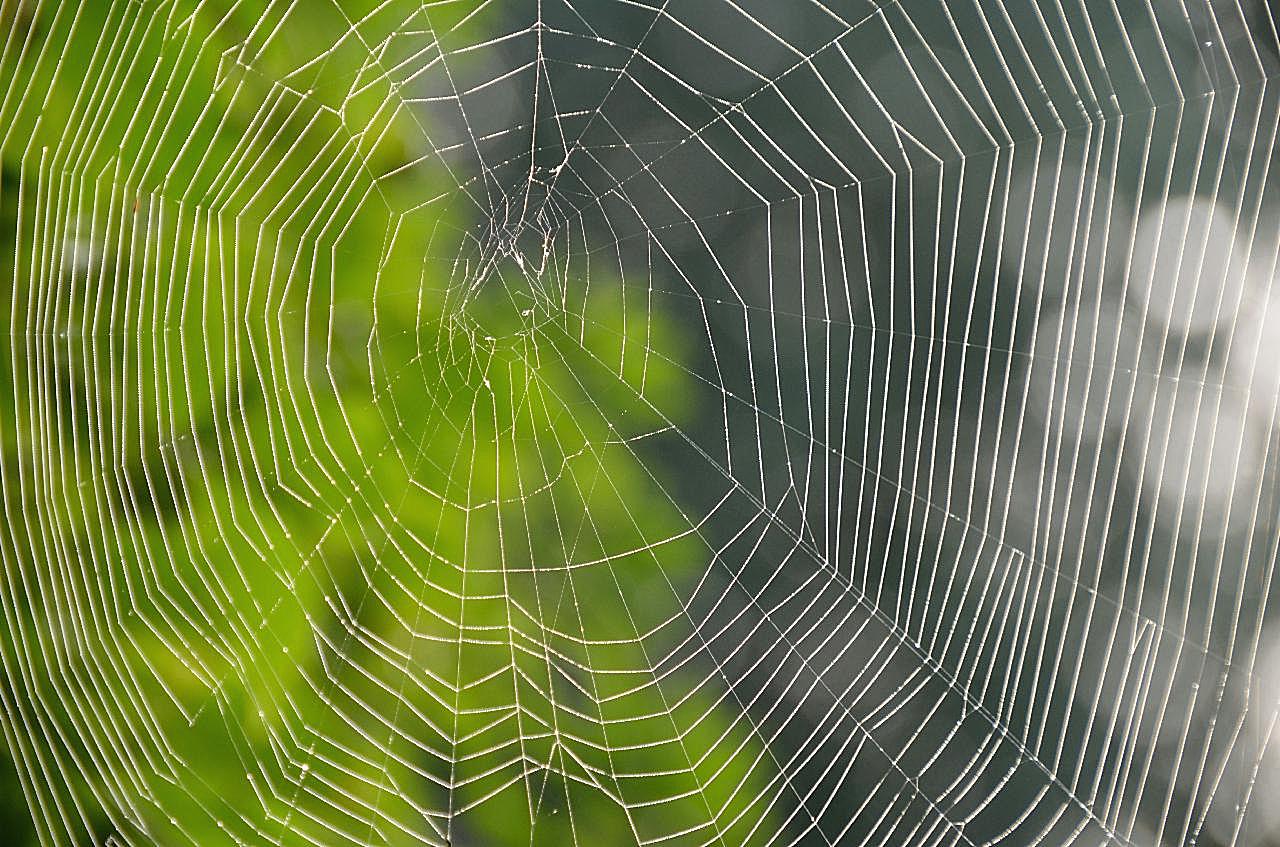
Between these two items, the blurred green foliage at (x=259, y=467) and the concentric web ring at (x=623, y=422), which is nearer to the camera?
the blurred green foliage at (x=259, y=467)

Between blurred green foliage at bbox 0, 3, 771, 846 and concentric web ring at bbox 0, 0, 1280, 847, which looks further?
concentric web ring at bbox 0, 0, 1280, 847

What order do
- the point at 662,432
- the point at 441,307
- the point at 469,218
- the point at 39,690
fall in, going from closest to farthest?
1. the point at 39,690
2. the point at 441,307
3. the point at 469,218
4. the point at 662,432

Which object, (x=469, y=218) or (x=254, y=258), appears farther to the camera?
(x=469, y=218)

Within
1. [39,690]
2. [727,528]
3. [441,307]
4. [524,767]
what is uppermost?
[441,307]

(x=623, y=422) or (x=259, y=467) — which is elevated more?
(x=623, y=422)

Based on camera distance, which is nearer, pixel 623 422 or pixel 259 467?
pixel 259 467

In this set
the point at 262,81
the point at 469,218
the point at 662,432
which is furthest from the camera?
the point at 662,432

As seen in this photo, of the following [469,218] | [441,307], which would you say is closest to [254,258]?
[441,307]

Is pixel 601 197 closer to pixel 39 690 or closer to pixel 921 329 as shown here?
pixel 921 329
